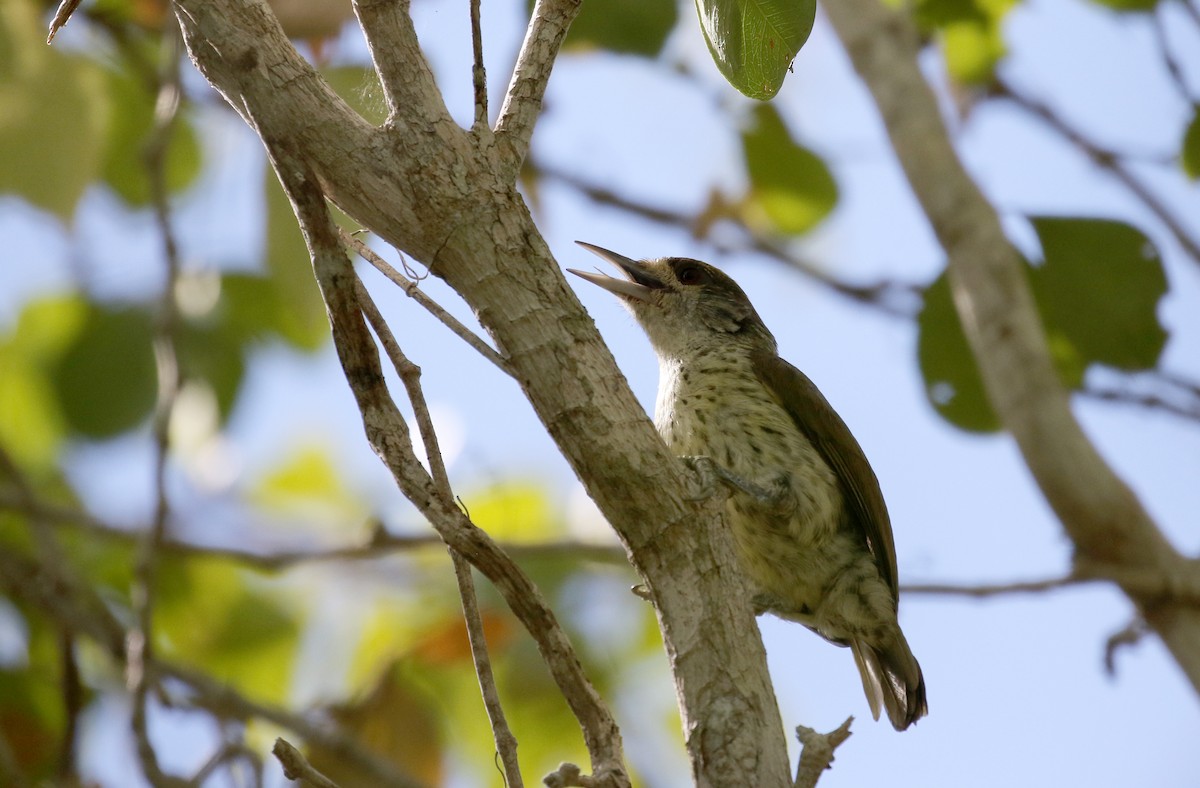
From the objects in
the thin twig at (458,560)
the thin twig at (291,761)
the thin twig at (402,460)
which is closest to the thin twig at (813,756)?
the thin twig at (402,460)

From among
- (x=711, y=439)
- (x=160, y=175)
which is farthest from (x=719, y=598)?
(x=160, y=175)

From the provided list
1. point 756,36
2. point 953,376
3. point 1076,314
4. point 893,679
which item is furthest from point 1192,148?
point 756,36

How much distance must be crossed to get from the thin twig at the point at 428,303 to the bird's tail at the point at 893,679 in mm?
Answer: 2039

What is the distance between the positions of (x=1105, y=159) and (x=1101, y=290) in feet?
4.68

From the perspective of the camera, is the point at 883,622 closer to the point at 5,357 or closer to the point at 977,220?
the point at 977,220

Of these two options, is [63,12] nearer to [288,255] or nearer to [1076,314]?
[288,255]

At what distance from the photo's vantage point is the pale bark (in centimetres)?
189

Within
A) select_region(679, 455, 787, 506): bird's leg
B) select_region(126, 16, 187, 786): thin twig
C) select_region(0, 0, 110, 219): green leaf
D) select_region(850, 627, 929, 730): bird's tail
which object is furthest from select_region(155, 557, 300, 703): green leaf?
select_region(850, 627, 929, 730): bird's tail

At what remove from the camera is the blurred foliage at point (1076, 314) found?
12.5 feet

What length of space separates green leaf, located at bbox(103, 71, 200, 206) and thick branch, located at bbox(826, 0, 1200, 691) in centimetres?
262

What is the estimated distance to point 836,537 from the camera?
11.9 feet

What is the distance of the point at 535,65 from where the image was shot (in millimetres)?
2156

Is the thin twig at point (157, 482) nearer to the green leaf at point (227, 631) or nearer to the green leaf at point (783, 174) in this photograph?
the green leaf at point (227, 631)

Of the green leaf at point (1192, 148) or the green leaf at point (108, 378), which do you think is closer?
the green leaf at point (1192, 148)
